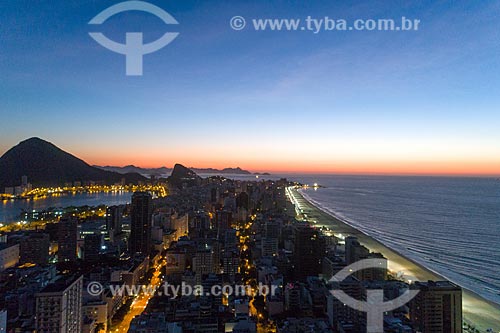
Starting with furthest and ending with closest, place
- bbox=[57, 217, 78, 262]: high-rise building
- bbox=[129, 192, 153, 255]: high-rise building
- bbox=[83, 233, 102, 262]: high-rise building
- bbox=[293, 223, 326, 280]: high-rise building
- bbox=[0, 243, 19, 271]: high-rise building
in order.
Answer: bbox=[129, 192, 153, 255]: high-rise building, bbox=[57, 217, 78, 262]: high-rise building, bbox=[83, 233, 102, 262]: high-rise building, bbox=[0, 243, 19, 271]: high-rise building, bbox=[293, 223, 326, 280]: high-rise building

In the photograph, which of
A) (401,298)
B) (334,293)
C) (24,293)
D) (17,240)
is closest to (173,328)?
(334,293)

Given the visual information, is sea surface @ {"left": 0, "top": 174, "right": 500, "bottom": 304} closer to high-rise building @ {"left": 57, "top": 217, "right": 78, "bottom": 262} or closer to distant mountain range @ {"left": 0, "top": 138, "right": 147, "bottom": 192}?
high-rise building @ {"left": 57, "top": 217, "right": 78, "bottom": 262}

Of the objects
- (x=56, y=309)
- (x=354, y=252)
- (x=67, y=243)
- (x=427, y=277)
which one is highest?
(x=56, y=309)

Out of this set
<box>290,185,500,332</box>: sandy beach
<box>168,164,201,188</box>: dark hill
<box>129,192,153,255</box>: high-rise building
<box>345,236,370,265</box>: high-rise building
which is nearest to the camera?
<box>290,185,500,332</box>: sandy beach

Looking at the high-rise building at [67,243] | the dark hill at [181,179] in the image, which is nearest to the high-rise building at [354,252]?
the high-rise building at [67,243]

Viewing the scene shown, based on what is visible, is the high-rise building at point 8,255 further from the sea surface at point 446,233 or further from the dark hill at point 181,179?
the dark hill at point 181,179

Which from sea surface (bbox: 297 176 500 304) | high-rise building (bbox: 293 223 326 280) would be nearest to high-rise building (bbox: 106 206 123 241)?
high-rise building (bbox: 293 223 326 280)

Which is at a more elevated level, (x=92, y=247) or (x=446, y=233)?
(x=446, y=233)

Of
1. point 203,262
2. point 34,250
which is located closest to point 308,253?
point 203,262

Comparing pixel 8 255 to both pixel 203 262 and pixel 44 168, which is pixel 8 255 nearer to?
pixel 203 262
